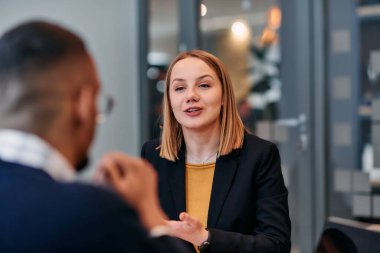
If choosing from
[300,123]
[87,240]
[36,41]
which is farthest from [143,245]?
[300,123]

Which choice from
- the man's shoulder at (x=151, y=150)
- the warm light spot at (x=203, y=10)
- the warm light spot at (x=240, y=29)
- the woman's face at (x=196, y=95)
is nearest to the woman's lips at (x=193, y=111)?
the woman's face at (x=196, y=95)

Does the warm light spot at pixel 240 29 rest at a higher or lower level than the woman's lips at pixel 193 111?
higher

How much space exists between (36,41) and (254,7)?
134 inches

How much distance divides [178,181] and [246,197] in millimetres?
265

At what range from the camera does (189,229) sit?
1.60 meters

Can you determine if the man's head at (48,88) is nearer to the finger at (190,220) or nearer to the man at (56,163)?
the man at (56,163)

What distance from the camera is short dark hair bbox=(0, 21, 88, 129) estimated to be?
872 mm

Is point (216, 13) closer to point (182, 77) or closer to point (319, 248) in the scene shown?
point (182, 77)

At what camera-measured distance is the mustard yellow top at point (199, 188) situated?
1933 mm

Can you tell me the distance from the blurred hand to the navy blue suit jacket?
88 mm

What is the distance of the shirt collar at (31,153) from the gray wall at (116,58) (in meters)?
A: 3.71

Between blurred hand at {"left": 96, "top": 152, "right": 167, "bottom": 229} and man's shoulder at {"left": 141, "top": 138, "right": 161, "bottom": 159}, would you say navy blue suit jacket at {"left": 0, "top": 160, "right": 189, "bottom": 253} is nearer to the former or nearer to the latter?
blurred hand at {"left": 96, "top": 152, "right": 167, "bottom": 229}

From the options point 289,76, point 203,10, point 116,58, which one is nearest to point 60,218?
point 289,76

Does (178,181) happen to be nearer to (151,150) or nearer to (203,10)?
(151,150)
